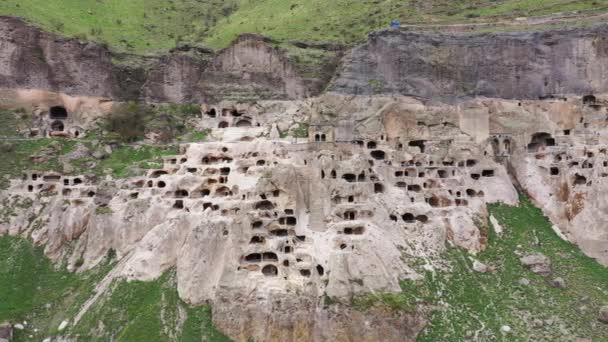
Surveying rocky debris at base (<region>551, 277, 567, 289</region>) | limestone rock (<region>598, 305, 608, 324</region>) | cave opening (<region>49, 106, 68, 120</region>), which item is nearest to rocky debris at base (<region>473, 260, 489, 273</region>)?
rocky debris at base (<region>551, 277, 567, 289</region>)

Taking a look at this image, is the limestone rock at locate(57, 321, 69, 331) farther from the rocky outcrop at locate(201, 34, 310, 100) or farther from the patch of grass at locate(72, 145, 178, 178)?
the rocky outcrop at locate(201, 34, 310, 100)

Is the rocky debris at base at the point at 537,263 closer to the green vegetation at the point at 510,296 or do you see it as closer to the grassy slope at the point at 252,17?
the green vegetation at the point at 510,296

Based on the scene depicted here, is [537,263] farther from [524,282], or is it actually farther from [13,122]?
[13,122]

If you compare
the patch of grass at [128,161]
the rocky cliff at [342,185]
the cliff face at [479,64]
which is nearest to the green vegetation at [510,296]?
the rocky cliff at [342,185]

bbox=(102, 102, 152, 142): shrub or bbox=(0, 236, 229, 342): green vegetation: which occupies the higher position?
bbox=(102, 102, 152, 142): shrub

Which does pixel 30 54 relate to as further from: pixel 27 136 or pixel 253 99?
pixel 253 99

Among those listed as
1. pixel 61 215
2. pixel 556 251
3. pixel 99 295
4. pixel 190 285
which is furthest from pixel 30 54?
pixel 556 251

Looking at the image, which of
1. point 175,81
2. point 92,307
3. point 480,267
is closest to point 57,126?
point 175,81
